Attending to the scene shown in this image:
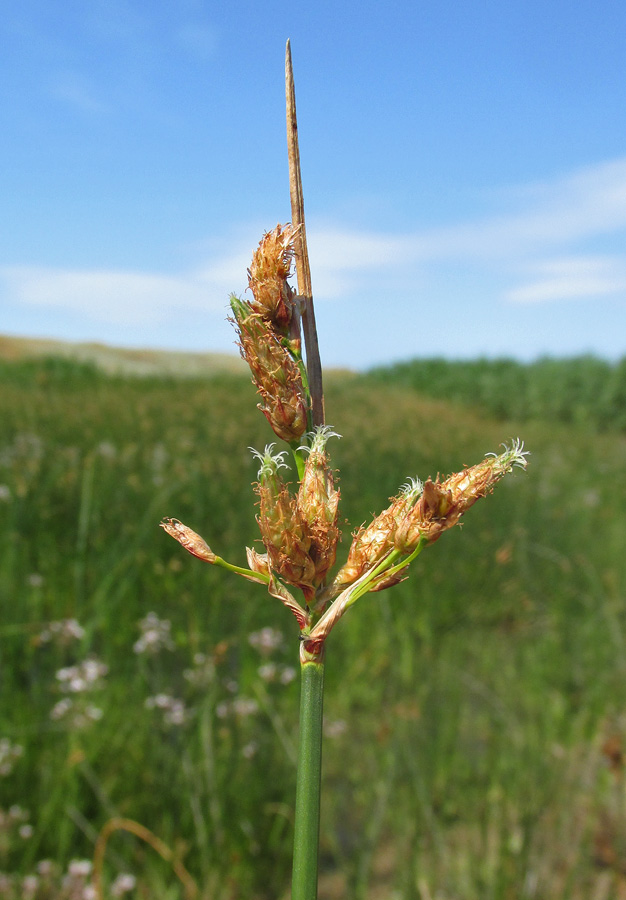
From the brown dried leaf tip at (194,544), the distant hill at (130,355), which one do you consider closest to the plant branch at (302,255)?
the brown dried leaf tip at (194,544)

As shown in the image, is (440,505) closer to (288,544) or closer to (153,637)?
(288,544)

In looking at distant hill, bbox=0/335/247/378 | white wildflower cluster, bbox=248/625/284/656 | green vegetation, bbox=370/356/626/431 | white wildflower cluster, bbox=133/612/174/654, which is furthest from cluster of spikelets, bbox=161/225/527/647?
distant hill, bbox=0/335/247/378

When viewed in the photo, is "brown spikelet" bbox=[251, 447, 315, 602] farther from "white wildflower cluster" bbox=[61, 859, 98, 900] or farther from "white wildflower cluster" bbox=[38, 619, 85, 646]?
"white wildflower cluster" bbox=[38, 619, 85, 646]

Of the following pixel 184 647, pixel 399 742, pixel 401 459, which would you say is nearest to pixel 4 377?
pixel 401 459

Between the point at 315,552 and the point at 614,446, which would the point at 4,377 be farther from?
the point at 315,552

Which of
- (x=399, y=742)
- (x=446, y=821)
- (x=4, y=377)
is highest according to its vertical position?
(x=4, y=377)

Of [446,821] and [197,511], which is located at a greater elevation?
[197,511]
